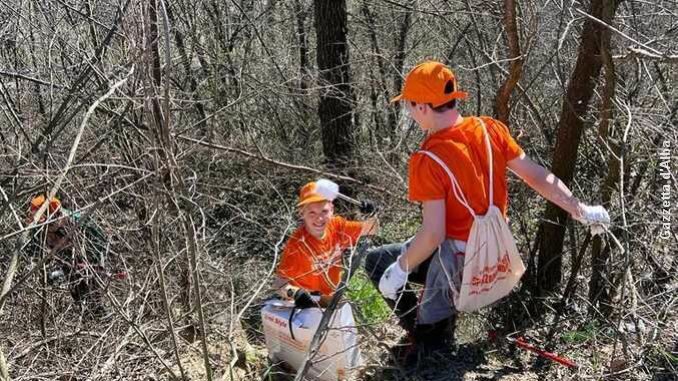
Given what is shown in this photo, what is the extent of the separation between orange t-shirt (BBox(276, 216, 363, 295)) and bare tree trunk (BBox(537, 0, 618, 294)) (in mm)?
1065

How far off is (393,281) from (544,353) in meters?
0.86

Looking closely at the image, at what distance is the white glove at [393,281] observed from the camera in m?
3.64

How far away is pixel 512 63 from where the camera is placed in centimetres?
452

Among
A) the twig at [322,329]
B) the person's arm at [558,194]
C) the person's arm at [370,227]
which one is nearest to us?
the twig at [322,329]

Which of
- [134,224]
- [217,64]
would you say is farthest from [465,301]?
[217,64]

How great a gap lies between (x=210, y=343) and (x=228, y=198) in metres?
3.17

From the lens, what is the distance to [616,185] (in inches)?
164

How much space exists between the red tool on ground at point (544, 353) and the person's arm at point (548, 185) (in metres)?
0.72

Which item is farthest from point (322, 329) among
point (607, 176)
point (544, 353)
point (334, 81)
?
point (334, 81)

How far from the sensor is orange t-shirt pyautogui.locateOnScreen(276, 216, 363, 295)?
4211 mm

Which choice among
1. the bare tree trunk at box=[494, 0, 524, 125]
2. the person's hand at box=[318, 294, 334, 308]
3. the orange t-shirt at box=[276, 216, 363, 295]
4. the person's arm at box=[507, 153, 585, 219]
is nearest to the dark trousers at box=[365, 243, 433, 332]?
the orange t-shirt at box=[276, 216, 363, 295]

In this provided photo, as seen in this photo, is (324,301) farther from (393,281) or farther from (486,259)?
(486,259)

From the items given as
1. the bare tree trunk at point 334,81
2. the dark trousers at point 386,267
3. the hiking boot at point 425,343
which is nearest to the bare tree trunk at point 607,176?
the hiking boot at point 425,343

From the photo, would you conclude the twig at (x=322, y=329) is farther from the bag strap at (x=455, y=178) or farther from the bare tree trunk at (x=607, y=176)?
the bare tree trunk at (x=607, y=176)
